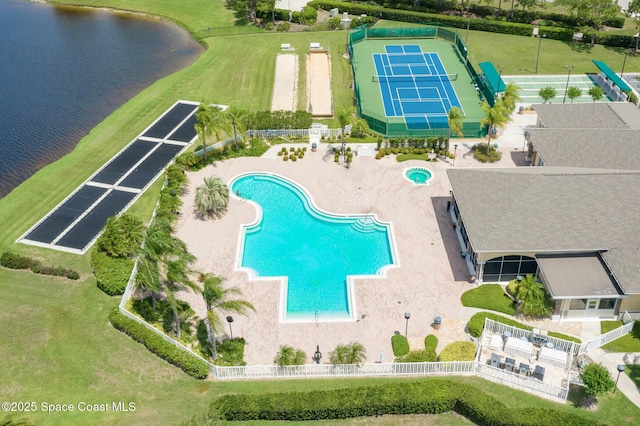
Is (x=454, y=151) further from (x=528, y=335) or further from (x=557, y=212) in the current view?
(x=528, y=335)

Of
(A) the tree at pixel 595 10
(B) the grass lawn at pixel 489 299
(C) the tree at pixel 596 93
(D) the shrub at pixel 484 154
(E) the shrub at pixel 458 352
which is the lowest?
(E) the shrub at pixel 458 352

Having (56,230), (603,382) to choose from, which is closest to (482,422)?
(603,382)

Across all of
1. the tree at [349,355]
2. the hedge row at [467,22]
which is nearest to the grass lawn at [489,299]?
the tree at [349,355]

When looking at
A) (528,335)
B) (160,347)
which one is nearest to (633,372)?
(528,335)

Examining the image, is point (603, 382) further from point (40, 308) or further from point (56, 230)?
point (56, 230)

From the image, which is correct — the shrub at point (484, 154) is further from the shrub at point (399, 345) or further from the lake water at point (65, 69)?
the lake water at point (65, 69)

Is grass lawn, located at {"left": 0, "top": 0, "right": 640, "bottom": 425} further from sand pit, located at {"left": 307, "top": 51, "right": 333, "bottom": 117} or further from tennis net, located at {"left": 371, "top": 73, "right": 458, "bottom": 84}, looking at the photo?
tennis net, located at {"left": 371, "top": 73, "right": 458, "bottom": 84}

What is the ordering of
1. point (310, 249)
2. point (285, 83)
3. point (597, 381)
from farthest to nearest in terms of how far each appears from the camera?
point (285, 83)
point (310, 249)
point (597, 381)
